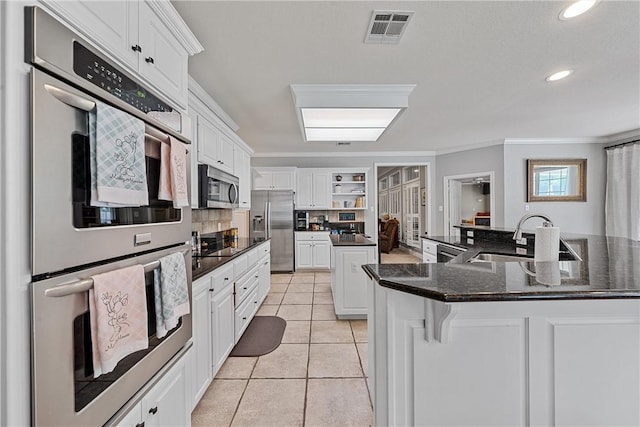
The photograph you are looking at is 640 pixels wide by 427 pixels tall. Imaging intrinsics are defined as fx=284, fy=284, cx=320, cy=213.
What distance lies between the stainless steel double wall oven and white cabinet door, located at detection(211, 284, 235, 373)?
3.12ft

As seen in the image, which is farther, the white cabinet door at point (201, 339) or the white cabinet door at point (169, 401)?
the white cabinet door at point (201, 339)

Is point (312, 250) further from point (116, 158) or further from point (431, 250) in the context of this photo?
point (116, 158)

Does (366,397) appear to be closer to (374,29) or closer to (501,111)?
(374,29)

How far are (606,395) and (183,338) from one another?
190cm

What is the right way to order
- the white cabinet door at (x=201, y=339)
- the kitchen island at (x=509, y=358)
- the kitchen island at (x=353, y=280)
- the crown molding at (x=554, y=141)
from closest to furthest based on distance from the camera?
the kitchen island at (x=509, y=358) < the white cabinet door at (x=201, y=339) < the kitchen island at (x=353, y=280) < the crown molding at (x=554, y=141)

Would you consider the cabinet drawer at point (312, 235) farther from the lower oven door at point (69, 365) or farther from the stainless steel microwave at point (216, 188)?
the lower oven door at point (69, 365)

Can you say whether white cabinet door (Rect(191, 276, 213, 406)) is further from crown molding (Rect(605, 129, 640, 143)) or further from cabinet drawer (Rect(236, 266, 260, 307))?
crown molding (Rect(605, 129, 640, 143))

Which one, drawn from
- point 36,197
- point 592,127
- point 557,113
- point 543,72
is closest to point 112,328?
point 36,197

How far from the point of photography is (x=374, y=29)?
1.95 meters

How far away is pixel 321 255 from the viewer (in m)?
5.93

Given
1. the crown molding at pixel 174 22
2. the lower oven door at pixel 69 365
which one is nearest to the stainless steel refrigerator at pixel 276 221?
the crown molding at pixel 174 22

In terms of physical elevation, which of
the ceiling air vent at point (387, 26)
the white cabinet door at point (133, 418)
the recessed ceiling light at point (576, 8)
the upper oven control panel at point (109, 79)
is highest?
the recessed ceiling light at point (576, 8)

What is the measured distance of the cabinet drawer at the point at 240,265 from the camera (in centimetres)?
249

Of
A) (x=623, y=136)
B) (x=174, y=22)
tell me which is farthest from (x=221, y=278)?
(x=623, y=136)
